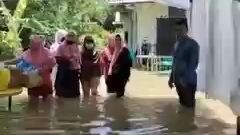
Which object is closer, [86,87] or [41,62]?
[41,62]

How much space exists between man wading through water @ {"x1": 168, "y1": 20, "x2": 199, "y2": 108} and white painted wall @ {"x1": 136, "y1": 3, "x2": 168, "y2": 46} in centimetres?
1603

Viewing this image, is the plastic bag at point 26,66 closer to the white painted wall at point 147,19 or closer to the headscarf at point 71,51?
the headscarf at point 71,51

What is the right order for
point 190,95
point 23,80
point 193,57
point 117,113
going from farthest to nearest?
point 190,95 < point 193,57 < point 23,80 < point 117,113

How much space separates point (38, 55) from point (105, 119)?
3.06m

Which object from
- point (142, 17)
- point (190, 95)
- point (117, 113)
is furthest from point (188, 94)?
point (142, 17)

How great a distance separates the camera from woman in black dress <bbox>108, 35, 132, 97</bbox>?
13523mm

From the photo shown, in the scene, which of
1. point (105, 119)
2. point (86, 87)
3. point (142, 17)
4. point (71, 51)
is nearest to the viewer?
point (105, 119)

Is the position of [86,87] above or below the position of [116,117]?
above

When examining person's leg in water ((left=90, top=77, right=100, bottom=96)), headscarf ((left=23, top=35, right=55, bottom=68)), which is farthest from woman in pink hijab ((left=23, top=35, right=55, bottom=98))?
person's leg in water ((left=90, top=77, right=100, bottom=96))

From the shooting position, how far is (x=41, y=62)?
41.0ft

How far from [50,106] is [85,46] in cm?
229

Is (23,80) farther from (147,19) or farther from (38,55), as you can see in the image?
(147,19)

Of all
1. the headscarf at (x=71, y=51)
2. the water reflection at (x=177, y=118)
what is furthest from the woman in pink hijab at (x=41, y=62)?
the water reflection at (x=177, y=118)

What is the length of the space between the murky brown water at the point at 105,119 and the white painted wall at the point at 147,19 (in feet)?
51.5
